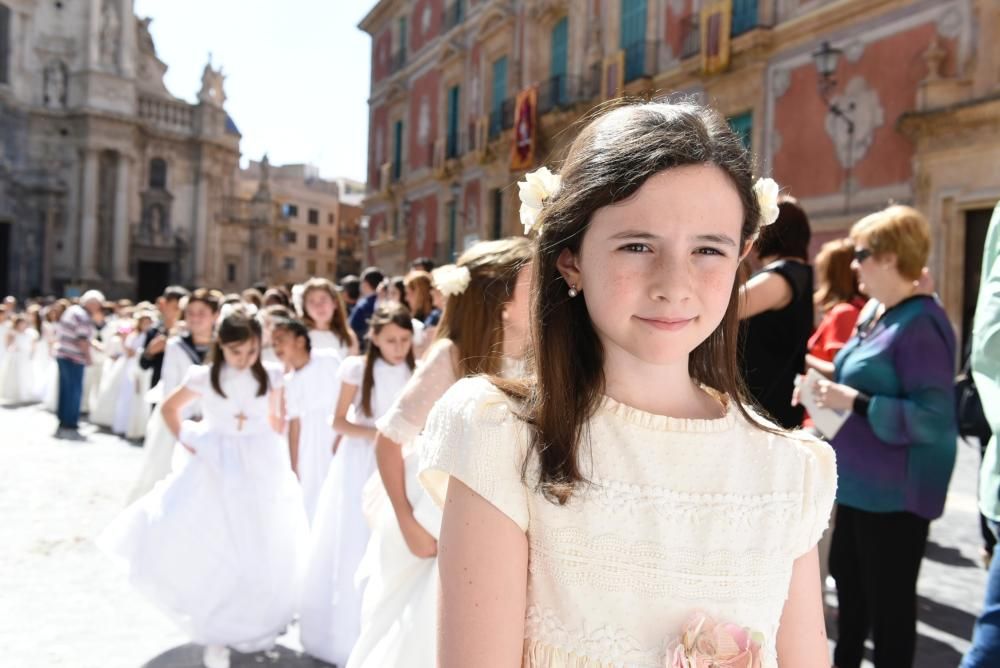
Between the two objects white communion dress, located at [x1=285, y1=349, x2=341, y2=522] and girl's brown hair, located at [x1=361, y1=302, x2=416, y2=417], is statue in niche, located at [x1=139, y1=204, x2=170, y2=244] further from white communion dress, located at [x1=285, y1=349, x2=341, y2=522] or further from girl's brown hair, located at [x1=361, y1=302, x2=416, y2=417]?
girl's brown hair, located at [x1=361, y1=302, x2=416, y2=417]

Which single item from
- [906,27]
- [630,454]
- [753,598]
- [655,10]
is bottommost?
[753,598]

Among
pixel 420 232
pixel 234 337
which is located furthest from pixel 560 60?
pixel 234 337

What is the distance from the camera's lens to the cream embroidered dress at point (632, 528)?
1277 mm

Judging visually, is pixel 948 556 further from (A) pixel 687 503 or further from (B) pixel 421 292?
(A) pixel 687 503

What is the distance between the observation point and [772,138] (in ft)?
43.3

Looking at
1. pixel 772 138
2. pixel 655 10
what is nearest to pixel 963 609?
pixel 772 138

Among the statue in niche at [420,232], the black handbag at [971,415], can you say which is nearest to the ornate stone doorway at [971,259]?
the black handbag at [971,415]

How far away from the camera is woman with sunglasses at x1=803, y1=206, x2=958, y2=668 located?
3.17 m

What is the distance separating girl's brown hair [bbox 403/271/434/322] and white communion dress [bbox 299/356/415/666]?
2002 millimetres

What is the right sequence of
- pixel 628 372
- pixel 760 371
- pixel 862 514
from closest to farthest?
pixel 628 372
pixel 862 514
pixel 760 371

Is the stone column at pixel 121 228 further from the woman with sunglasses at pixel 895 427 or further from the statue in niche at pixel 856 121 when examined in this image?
the woman with sunglasses at pixel 895 427

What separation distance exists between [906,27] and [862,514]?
32.1 feet

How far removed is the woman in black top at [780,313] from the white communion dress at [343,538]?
5.96 ft

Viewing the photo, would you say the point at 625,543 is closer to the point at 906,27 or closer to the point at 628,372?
the point at 628,372
